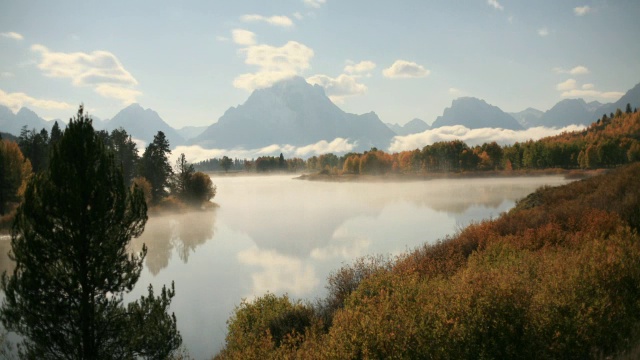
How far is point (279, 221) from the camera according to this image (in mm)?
63750

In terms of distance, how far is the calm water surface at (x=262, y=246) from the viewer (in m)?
25.8

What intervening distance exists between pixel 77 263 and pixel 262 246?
30.5 meters

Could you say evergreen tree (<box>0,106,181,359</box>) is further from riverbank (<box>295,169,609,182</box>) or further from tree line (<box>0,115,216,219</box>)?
riverbank (<box>295,169,609,182</box>)

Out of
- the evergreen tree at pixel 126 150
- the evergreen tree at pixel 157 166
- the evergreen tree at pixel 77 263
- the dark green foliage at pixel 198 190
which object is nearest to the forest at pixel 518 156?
the dark green foliage at pixel 198 190

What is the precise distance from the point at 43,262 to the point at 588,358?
686 inches

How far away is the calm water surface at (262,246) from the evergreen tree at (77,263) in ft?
16.7

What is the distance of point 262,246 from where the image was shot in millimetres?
44344

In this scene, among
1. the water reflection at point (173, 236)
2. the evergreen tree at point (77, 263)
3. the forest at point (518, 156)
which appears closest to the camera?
the evergreen tree at point (77, 263)

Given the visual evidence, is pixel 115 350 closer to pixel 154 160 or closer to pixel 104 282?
pixel 104 282

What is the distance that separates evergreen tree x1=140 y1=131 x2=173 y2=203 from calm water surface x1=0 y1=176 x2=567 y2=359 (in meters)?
9.79

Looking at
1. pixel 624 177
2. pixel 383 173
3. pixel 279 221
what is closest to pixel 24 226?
pixel 624 177

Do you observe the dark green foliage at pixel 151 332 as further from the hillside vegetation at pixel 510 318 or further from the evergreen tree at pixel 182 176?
the evergreen tree at pixel 182 176

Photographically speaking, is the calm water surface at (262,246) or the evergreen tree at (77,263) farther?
the calm water surface at (262,246)

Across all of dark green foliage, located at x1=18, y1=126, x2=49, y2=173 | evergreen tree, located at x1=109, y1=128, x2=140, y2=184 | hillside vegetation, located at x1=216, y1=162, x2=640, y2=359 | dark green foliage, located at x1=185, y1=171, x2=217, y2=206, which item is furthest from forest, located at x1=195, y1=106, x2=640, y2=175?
hillside vegetation, located at x1=216, y1=162, x2=640, y2=359
